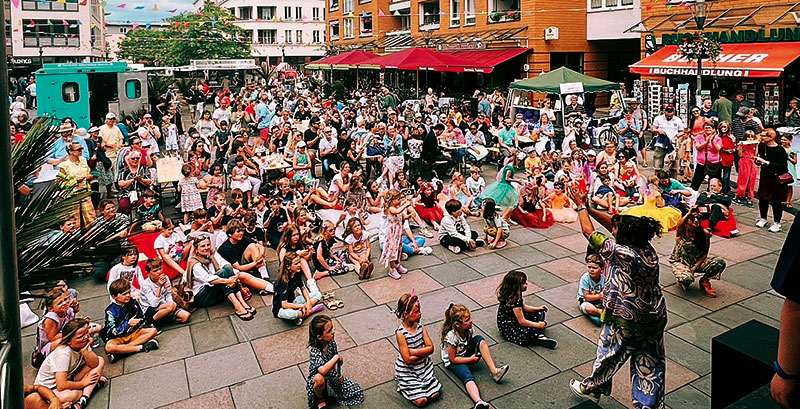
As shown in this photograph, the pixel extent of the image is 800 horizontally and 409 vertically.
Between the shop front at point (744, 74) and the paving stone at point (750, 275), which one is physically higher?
the shop front at point (744, 74)

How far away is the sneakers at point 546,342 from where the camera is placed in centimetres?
653

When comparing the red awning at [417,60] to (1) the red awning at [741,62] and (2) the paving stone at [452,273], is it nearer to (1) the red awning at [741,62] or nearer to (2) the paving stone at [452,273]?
(1) the red awning at [741,62]

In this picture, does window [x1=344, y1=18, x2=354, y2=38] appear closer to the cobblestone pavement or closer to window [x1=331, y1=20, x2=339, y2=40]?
window [x1=331, y1=20, x2=339, y2=40]

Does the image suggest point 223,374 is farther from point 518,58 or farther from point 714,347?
point 518,58

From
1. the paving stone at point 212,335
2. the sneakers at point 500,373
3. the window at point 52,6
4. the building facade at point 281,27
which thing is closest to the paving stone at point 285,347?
the paving stone at point 212,335

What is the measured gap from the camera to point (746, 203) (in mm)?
12492

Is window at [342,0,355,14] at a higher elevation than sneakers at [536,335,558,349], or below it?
higher

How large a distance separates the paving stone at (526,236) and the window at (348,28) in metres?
45.4

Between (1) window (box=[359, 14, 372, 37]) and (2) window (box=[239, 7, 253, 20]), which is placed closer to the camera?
(1) window (box=[359, 14, 372, 37])

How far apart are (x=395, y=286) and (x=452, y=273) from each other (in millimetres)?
984

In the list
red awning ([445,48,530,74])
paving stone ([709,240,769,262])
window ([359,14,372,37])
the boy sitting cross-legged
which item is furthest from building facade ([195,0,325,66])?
the boy sitting cross-legged

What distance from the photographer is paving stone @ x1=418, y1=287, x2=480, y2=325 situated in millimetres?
7539

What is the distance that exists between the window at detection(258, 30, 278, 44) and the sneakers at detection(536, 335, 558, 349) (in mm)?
78071

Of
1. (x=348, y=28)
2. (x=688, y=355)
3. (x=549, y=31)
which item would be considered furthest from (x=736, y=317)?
(x=348, y=28)
